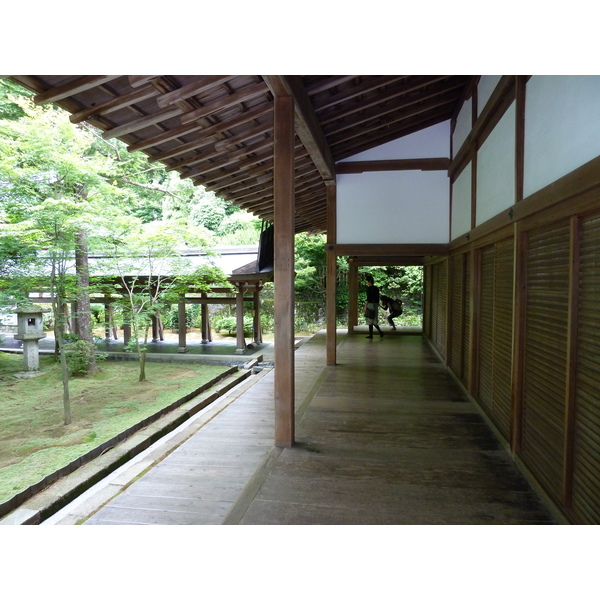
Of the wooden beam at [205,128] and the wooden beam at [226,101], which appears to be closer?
the wooden beam at [226,101]

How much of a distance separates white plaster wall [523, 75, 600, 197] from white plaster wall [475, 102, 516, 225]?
359 millimetres

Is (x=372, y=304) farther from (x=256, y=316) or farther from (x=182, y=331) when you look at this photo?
(x=182, y=331)

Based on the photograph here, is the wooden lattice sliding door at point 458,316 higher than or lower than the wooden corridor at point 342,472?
higher

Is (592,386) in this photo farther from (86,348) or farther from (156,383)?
(86,348)

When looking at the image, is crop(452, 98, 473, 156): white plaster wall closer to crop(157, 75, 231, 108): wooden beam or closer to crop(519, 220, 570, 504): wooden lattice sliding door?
crop(519, 220, 570, 504): wooden lattice sliding door

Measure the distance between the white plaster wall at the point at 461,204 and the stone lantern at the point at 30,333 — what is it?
8545mm

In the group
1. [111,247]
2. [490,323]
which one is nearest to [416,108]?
[490,323]

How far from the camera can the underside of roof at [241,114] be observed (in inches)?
104

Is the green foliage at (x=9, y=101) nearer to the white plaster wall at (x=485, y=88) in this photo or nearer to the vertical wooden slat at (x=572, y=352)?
the white plaster wall at (x=485, y=88)

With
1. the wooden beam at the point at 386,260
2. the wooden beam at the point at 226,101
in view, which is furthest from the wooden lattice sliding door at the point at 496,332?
the wooden beam at the point at 386,260

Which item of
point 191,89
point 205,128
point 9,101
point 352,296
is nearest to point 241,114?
point 205,128

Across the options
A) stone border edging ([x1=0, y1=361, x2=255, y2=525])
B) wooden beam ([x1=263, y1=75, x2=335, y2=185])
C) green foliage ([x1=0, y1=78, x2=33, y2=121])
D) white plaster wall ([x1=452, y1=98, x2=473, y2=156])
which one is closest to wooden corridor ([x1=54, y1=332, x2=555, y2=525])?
stone border edging ([x1=0, y1=361, x2=255, y2=525])

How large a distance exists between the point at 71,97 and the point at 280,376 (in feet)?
8.13

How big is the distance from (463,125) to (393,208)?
1.55 metres
